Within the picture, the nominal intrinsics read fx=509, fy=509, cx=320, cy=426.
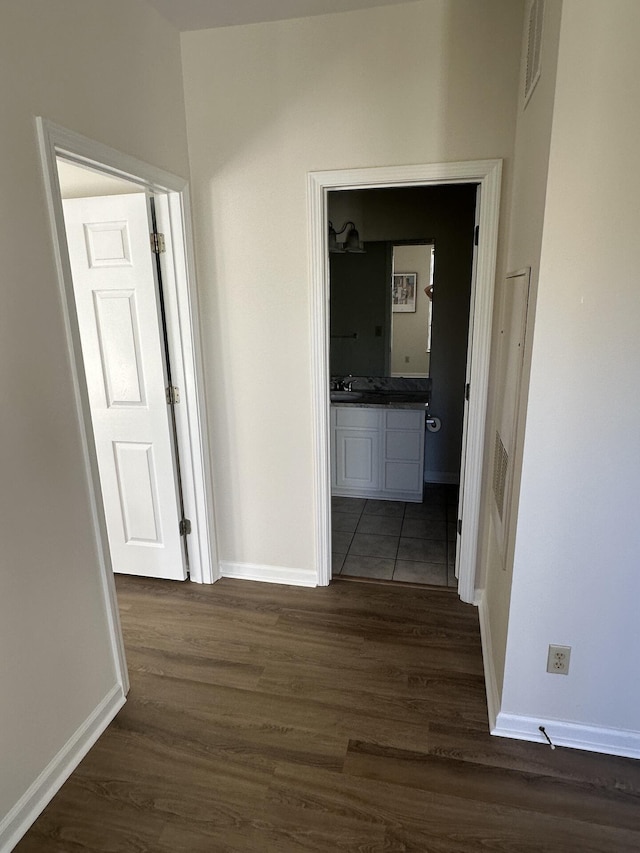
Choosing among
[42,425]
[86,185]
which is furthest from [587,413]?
[86,185]

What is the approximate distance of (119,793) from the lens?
171 cm

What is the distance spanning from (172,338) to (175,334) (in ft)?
0.09

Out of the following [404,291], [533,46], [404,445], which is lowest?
[404,445]

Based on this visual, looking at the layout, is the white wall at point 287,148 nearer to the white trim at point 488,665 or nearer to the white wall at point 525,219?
the white wall at point 525,219

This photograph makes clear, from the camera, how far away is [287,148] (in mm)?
2387

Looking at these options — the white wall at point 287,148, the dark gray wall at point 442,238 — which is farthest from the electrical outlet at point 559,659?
the dark gray wall at point 442,238

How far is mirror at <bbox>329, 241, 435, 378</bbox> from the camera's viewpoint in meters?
4.10

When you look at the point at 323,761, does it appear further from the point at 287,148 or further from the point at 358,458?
the point at 287,148

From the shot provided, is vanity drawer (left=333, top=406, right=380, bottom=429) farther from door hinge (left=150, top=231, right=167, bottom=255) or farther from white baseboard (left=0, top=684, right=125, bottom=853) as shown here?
white baseboard (left=0, top=684, right=125, bottom=853)

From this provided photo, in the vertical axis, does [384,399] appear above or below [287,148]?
below

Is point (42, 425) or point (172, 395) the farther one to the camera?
point (172, 395)

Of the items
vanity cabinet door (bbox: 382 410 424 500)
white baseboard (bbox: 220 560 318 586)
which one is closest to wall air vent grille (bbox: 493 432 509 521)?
white baseboard (bbox: 220 560 318 586)

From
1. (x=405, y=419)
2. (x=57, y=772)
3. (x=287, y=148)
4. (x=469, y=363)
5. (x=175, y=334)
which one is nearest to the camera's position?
(x=57, y=772)

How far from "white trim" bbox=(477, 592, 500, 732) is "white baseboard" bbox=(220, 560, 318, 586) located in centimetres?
91
